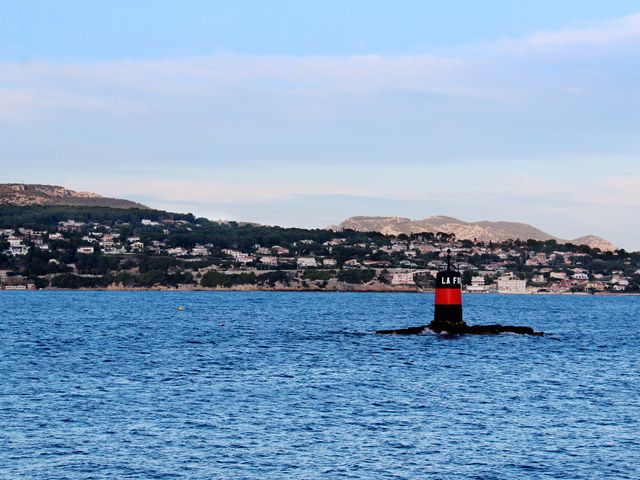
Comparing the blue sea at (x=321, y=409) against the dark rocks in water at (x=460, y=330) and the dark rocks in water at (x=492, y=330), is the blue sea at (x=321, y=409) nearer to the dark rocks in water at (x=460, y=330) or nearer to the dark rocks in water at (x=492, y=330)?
the dark rocks in water at (x=460, y=330)

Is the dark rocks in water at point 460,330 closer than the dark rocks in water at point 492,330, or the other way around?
the dark rocks in water at point 460,330

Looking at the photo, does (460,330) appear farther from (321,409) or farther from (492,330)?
(321,409)

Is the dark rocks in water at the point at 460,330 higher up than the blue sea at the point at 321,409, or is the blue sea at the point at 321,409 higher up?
the dark rocks in water at the point at 460,330

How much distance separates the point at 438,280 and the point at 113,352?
25.4 meters

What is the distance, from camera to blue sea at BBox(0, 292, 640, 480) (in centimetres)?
3788

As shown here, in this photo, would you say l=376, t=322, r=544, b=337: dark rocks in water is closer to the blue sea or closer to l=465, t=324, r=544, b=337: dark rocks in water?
l=465, t=324, r=544, b=337: dark rocks in water

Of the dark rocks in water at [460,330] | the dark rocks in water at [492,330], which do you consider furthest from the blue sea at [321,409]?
the dark rocks in water at [492,330]

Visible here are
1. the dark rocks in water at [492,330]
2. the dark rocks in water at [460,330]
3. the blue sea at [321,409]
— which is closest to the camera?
the blue sea at [321,409]

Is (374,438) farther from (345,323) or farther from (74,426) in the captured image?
(345,323)

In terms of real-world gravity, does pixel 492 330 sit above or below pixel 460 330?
below

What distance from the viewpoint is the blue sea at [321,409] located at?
37875mm

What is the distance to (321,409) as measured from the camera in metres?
49.8

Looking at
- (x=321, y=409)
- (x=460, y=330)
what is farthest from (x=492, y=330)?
(x=321, y=409)

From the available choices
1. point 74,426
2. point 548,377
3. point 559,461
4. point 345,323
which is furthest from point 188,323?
point 559,461
